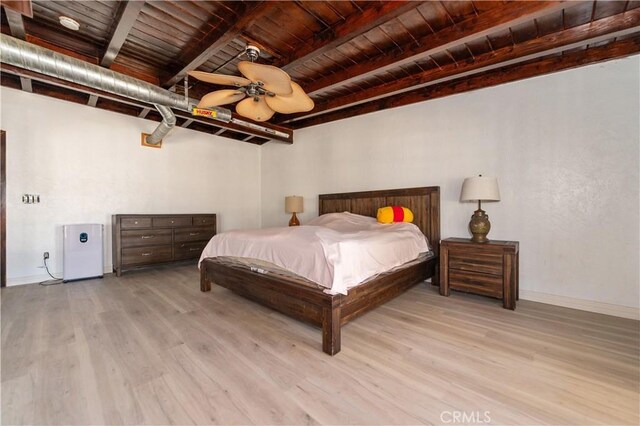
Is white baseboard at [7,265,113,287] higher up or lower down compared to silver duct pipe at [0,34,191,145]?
lower down

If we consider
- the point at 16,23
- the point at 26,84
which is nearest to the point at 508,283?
the point at 16,23

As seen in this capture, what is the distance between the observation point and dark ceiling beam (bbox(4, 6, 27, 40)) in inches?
89.0

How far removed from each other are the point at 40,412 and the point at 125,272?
3480 millimetres

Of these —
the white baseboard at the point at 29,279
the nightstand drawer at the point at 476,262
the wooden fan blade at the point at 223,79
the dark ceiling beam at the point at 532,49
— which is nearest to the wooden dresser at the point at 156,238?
the white baseboard at the point at 29,279

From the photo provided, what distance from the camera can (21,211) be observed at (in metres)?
3.62

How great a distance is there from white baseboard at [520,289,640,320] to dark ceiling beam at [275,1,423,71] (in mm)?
3333

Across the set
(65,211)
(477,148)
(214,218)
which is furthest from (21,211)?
(477,148)

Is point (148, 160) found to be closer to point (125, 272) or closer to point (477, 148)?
point (125, 272)

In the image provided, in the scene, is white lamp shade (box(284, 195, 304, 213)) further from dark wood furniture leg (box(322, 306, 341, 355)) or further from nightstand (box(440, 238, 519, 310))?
dark wood furniture leg (box(322, 306, 341, 355))

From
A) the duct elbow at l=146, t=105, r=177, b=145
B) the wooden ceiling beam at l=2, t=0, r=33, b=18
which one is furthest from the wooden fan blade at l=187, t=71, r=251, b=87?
the duct elbow at l=146, t=105, r=177, b=145

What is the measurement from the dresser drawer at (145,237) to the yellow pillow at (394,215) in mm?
3683

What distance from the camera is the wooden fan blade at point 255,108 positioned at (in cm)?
282

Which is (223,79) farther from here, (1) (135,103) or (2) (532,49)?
(2) (532,49)

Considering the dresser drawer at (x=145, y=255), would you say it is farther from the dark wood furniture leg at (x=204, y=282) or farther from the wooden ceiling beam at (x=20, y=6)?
Answer: the wooden ceiling beam at (x=20, y=6)
